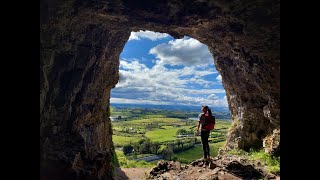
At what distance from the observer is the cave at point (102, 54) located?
1369 centimetres

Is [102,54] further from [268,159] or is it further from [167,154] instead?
[167,154]

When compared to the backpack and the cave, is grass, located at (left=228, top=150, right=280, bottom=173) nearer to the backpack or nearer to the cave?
the cave

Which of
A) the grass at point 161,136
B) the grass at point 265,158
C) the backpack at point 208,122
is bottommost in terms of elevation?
the grass at point 161,136

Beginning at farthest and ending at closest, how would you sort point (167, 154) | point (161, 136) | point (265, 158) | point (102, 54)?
point (161, 136) < point (167, 154) < point (102, 54) < point (265, 158)

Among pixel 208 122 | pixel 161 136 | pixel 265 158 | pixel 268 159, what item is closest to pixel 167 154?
pixel 161 136

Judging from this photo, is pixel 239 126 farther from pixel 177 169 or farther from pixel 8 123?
pixel 8 123

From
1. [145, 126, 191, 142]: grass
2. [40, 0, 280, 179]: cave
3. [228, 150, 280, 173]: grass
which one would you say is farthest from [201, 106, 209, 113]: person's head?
[145, 126, 191, 142]: grass

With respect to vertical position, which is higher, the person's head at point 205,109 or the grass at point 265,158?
the person's head at point 205,109

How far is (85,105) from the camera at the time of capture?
19.2 meters

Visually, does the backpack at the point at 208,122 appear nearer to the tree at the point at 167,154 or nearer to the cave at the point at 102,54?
the cave at the point at 102,54

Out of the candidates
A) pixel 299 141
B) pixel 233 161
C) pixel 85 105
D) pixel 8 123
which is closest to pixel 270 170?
pixel 233 161

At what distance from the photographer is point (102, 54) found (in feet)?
63.5

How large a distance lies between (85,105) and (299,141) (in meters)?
16.6

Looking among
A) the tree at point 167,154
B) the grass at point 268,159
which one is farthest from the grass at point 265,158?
the tree at point 167,154
